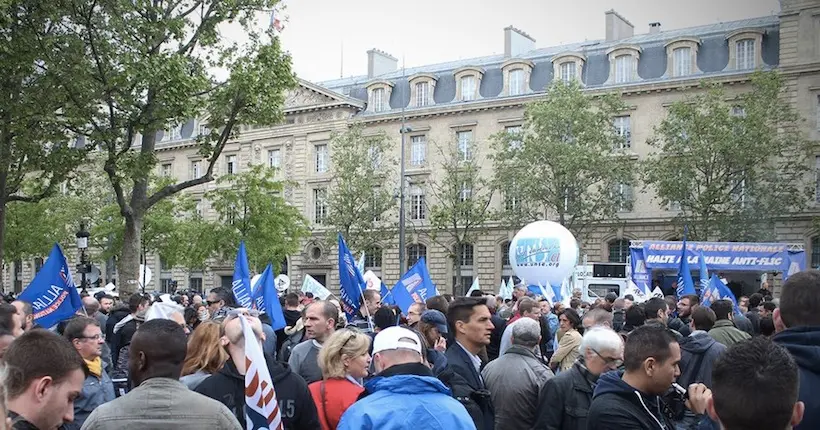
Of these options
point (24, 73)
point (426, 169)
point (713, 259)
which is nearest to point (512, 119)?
point (426, 169)

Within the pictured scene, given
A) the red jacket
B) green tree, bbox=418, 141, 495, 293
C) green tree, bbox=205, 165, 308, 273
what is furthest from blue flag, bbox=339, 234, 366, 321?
green tree, bbox=205, 165, 308, 273

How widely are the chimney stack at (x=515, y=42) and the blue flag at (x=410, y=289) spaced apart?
39.3 m

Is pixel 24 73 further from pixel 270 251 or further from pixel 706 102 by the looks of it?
pixel 706 102

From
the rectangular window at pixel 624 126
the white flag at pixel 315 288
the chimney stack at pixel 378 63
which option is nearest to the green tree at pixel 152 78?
the white flag at pixel 315 288

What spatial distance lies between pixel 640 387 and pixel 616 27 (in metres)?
46.6

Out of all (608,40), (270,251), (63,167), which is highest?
(608,40)

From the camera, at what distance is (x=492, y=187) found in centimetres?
4134

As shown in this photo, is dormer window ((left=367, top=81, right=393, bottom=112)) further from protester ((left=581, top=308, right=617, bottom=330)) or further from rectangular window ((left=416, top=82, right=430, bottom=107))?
protester ((left=581, top=308, right=617, bottom=330))

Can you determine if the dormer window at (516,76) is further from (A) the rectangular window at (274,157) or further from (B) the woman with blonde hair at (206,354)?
(B) the woman with blonde hair at (206,354)

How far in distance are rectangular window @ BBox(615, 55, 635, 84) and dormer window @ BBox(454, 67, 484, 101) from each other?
7935mm

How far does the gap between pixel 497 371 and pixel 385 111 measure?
47048 millimetres

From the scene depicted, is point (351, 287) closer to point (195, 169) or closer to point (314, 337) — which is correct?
point (314, 337)

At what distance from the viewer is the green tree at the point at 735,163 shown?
115 feet

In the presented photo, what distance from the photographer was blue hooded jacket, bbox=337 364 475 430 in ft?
12.7
